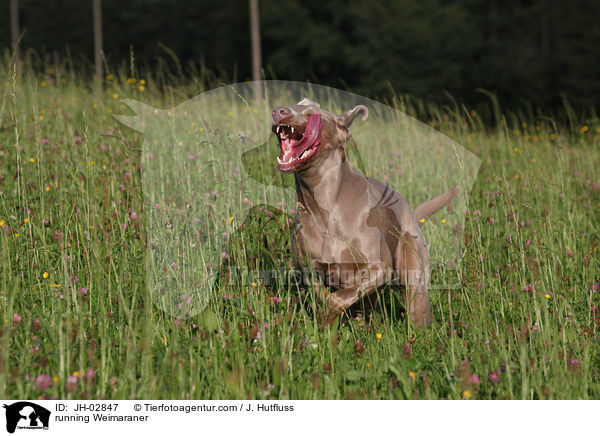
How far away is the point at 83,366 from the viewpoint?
2373 millimetres

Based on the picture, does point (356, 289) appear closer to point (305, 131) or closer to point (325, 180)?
point (325, 180)

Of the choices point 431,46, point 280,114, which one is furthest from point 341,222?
point 431,46

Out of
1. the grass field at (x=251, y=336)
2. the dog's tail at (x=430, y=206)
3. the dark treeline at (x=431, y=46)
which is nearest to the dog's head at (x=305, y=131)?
the grass field at (x=251, y=336)

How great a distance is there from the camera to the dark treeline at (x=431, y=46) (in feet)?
77.3

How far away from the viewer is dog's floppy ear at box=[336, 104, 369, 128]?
257cm

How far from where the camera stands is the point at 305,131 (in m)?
2.43

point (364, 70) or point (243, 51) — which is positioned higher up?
point (243, 51)

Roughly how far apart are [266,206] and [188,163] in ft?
2.76

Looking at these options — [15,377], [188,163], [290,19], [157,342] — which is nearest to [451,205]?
[188,163]

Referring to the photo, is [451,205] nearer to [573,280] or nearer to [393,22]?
[573,280]

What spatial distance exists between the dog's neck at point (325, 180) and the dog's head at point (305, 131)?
6 cm

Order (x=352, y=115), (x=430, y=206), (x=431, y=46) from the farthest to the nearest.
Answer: (x=431, y=46) → (x=430, y=206) → (x=352, y=115)

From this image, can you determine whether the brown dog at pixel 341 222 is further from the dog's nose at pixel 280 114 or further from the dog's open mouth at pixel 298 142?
the dog's nose at pixel 280 114
